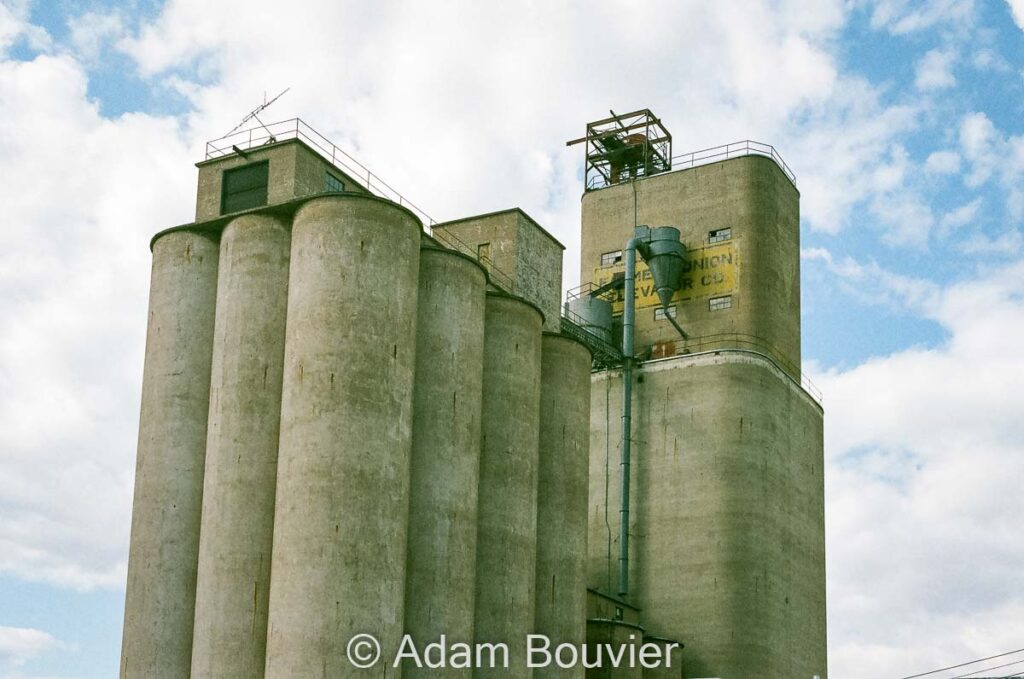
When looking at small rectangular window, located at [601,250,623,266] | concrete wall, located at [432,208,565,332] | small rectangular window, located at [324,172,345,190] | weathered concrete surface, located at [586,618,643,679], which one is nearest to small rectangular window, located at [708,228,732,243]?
small rectangular window, located at [601,250,623,266]

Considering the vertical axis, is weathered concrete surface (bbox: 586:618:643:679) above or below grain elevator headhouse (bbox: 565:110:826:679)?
below

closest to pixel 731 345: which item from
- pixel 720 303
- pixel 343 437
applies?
pixel 720 303

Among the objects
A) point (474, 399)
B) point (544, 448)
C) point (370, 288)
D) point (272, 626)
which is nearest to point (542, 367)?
point (544, 448)

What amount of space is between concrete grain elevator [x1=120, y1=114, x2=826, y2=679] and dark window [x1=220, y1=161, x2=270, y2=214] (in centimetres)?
8

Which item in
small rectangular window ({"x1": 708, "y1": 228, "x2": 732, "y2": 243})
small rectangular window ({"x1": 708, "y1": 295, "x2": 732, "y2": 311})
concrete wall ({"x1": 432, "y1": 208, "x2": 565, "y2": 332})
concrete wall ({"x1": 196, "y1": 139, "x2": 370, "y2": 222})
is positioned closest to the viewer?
concrete wall ({"x1": 196, "y1": 139, "x2": 370, "y2": 222})

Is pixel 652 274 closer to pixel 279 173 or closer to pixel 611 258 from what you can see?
pixel 611 258

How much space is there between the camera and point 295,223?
151 ft

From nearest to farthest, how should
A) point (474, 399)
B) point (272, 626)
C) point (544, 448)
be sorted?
1. point (272, 626)
2. point (474, 399)
3. point (544, 448)

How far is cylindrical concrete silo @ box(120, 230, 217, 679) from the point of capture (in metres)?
44.8

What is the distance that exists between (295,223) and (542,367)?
12.0 meters

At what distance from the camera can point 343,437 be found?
42.5 metres

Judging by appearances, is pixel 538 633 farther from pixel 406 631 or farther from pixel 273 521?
pixel 273 521

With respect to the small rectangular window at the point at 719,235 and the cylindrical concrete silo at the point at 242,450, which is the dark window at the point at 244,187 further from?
the small rectangular window at the point at 719,235

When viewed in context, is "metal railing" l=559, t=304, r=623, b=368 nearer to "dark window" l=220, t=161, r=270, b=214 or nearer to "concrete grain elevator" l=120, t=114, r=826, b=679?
"concrete grain elevator" l=120, t=114, r=826, b=679
